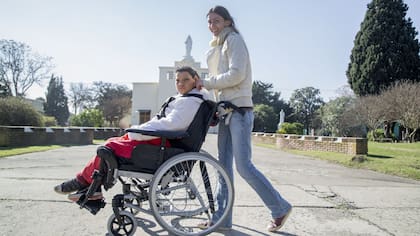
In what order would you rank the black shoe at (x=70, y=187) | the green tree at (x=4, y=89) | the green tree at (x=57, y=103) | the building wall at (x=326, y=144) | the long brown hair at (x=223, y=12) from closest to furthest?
1. the black shoe at (x=70, y=187)
2. the long brown hair at (x=223, y=12)
3. the building wall at (x=326, y=144)
4. the green tree at (x=4, y=89)
5. the green tree at (x=57, y=103)

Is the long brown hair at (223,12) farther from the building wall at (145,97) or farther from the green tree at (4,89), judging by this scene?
the building wall at (145,97)

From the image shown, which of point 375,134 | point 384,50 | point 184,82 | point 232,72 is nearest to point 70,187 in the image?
point 184,82

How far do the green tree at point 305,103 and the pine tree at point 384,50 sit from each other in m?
19.8

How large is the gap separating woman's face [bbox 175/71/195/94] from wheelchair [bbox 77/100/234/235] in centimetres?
25

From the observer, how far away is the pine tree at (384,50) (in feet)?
89.0

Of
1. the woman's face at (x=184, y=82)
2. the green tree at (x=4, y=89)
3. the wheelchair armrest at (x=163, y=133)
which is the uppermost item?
the green tree at (x=4, y=89)

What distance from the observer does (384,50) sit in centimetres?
2780

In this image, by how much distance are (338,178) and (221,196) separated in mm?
3613

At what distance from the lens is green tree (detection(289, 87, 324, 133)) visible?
4909cm

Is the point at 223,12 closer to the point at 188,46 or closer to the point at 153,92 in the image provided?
the point at 188,46

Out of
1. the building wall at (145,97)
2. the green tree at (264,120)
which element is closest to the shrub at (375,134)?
the green tree at (264,120)

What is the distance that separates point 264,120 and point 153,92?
50.7 ft

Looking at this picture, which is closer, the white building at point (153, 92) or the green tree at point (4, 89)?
the green tree at point (4, 89)

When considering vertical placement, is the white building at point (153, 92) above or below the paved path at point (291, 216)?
above
